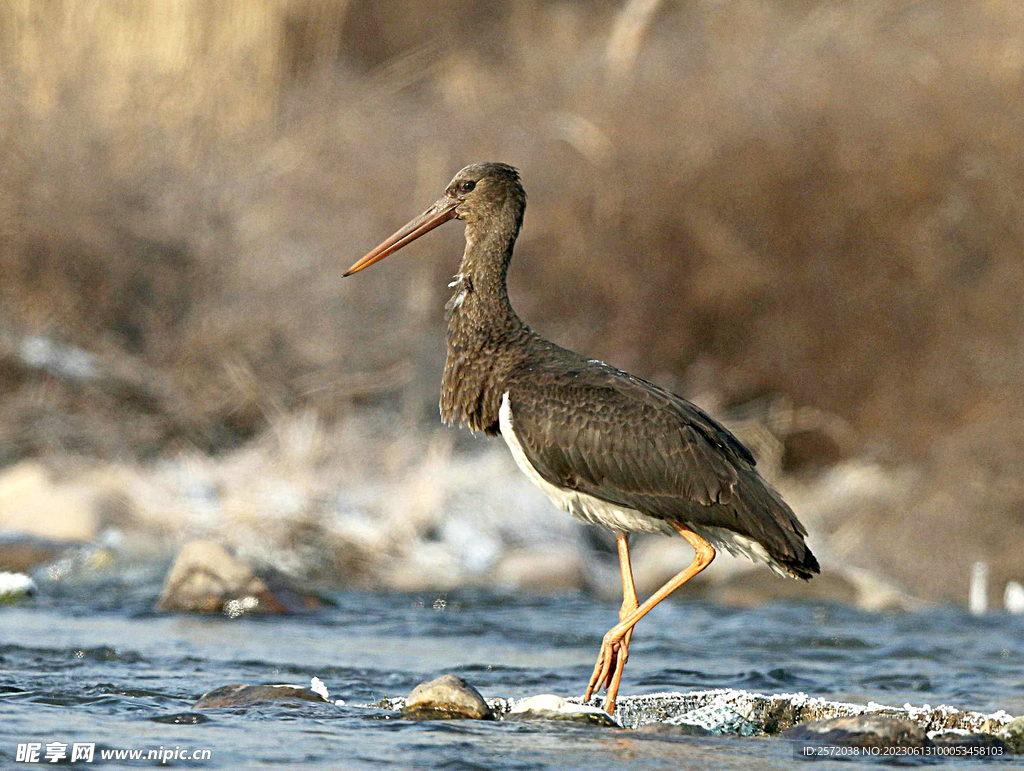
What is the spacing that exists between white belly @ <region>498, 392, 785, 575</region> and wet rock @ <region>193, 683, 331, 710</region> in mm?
1228

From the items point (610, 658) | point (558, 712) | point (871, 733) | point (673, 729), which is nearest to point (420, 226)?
point (610, 658)

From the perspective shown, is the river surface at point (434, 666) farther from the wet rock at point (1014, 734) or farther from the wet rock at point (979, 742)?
the wet rock at point (1014, 734)

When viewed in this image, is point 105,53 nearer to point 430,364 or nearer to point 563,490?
point 430,364

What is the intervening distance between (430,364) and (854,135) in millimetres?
3984

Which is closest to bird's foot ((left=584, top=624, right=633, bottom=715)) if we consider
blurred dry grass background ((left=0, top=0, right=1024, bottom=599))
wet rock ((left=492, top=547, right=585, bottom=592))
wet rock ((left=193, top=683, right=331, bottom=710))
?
wet rock ((left=193, top=683, right=331, bottom=710))

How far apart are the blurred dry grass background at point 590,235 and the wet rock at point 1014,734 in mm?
5187

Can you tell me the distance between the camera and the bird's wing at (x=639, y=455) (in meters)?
6.05

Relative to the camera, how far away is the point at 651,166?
12.9 meters

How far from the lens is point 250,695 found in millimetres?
5582

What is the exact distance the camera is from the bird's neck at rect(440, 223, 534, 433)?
635 centimetres

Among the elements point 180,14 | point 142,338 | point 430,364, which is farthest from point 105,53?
point 430,364

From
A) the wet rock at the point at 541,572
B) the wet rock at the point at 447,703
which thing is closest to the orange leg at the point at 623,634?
the wet rock at the point at 447,703

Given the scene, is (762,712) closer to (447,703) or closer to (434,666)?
(447,703)

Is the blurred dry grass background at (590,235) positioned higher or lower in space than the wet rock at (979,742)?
higher
